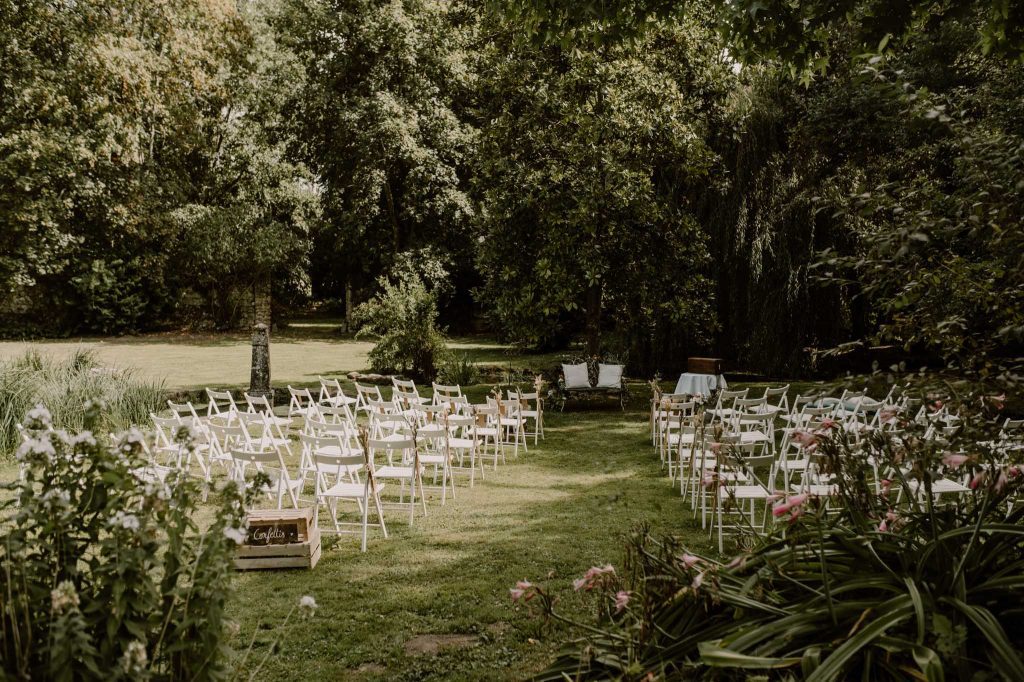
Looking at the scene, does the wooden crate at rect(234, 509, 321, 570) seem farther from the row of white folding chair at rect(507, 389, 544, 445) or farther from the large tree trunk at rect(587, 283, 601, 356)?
the large tree trunk at rect(587, 283, 601, 356)

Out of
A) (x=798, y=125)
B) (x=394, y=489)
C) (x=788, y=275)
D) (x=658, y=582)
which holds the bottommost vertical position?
(x=394, y=489)

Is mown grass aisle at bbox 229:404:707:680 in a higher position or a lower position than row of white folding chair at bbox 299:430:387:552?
lower

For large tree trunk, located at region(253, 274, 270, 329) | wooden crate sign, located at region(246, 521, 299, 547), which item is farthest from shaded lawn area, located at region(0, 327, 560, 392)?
wooden crate sign, located at region(246, 521, 299, 547)

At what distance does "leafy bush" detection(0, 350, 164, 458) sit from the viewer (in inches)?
384

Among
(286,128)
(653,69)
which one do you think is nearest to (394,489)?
(653,69)

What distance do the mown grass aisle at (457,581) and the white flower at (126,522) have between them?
0.75 m

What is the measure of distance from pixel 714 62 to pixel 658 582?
14148 mm

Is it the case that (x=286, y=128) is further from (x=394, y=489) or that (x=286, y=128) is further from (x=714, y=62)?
(x=394, y=489)

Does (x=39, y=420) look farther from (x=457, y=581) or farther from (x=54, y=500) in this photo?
(x=457, y=581)

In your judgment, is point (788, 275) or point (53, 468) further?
point (788, 275)

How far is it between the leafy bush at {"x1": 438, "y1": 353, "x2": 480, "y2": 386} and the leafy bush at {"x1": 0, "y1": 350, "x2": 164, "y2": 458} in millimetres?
6433

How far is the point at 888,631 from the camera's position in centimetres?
233

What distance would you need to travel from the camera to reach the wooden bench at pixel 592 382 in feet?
48.6

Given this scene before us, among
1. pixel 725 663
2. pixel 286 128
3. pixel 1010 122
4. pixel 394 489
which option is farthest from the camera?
pixel 286 128
